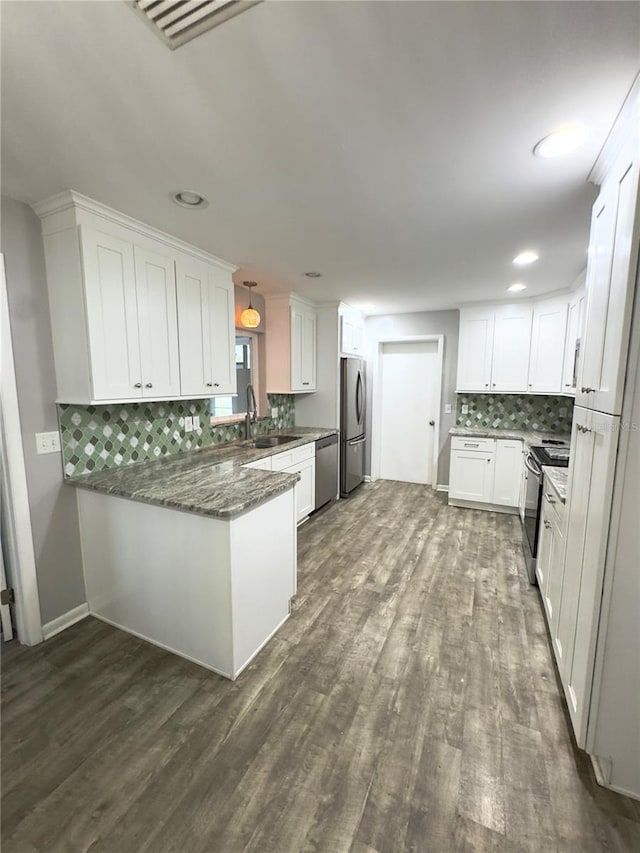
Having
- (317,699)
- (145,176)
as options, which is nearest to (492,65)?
(145,176)

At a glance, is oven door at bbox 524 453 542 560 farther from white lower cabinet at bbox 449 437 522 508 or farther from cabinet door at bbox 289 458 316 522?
cabinet door at bbox 289 458 316 522

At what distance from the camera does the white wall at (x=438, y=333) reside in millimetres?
4895

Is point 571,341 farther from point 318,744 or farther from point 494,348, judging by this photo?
point 318,744

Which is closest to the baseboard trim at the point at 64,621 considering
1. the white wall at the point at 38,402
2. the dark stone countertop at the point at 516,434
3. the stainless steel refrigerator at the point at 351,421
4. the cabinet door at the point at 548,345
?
the white wall at the point at 38,402

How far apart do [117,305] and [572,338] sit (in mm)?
3971

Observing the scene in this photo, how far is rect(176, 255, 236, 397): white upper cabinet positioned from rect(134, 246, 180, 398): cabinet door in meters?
0.07

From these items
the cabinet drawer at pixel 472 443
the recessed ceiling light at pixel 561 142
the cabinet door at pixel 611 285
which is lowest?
the cabinet drawer at pixel 472 443

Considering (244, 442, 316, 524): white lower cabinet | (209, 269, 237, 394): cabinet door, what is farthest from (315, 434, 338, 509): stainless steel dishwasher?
(209, 269, 237, 394): cabinet door

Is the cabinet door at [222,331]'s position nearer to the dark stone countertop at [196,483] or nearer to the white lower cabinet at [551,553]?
the dark stone countertop at [196,483]

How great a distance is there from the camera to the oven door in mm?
2709

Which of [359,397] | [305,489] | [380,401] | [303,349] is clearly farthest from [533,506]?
[380,401]

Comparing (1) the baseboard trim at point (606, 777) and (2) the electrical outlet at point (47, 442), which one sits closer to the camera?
(1) the baseboard trim at point (606, 777)

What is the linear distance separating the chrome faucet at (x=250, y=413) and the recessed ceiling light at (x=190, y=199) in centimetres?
184

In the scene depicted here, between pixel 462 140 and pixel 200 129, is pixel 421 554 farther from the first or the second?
pixel 200 129
